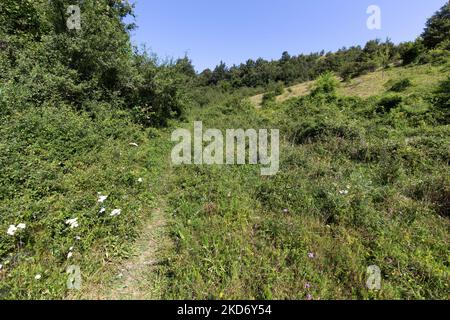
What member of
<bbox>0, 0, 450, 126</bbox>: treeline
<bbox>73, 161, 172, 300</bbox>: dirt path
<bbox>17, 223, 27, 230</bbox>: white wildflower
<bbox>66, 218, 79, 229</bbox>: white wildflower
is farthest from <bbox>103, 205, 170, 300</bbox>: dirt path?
<bbox>0, 0, 450, 126</bbox>: treeline

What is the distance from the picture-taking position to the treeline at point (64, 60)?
7047 mm

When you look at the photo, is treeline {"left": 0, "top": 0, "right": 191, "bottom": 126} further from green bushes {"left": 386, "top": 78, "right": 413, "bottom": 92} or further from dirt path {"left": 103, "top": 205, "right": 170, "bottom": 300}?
green bushes {"left": 386, "top": 78, "right": 413, "bottom": 92}

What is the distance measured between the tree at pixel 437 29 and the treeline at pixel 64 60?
2807 centimetres

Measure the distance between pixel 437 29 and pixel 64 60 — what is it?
33117 mm

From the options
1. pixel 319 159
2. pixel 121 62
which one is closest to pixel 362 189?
pixel 319 159

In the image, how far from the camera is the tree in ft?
71.3

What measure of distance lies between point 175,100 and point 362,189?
11671 mm

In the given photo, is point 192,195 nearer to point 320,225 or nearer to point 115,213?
point 115,213

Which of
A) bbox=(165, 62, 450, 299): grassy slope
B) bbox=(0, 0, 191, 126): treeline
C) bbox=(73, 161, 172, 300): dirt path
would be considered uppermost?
bbox=(0, 0, 191, 126): treeline

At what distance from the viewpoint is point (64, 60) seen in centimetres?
809

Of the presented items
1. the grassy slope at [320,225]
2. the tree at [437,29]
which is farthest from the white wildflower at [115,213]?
the tree at [437,29]

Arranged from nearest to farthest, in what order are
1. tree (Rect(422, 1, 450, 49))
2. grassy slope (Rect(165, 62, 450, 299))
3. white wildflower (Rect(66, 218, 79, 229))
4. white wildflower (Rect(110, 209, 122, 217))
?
grassy slope (Rect(165, 62, 450, 299)) < white wildflower (Rect(66, 218, 79, 229)) < white wildflower (Rect(110, 209, 122, 217)) < tree (Rect(422, 1, 450, 49))

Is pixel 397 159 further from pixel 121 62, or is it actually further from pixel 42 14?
pixel 42 14

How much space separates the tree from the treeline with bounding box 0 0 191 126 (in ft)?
92.1
